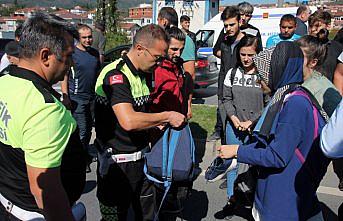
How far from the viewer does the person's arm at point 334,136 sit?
139 centimetres

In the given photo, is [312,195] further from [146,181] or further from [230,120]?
[230,120]

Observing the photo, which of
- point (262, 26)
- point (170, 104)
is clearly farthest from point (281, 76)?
point (262, 26)

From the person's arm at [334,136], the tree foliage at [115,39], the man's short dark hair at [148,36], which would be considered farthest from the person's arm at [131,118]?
the tree foliage at [115,39]

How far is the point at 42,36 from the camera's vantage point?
152 cm

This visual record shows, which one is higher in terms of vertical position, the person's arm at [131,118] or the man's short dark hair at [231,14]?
the man's short dark hair at [231,14]

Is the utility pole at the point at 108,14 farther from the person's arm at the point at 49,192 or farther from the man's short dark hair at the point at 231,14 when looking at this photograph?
the person's arm at the point at 49,192

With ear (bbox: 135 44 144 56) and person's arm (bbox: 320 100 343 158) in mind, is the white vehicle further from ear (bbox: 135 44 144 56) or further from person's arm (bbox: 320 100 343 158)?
person's arm (bbox: 320 100 343 158)

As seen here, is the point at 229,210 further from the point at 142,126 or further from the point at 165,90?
the point at 142,126

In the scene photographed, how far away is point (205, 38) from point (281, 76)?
12.8 metres

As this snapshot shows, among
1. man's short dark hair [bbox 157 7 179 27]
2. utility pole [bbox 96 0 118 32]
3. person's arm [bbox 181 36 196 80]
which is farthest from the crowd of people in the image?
utility pole [bbox 96 0 118 32]

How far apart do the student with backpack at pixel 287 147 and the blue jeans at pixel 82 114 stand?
2.87m

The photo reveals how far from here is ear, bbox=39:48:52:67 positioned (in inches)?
59.6

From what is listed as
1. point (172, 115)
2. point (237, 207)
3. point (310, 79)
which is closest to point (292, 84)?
point (310, 79)

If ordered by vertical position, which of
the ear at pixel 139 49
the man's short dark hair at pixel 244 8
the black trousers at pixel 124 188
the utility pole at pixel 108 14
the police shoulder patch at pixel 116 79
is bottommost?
the black trousers at pixel 124 188
